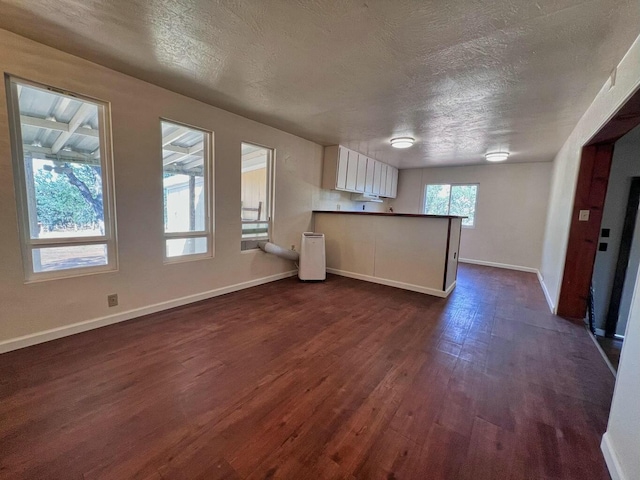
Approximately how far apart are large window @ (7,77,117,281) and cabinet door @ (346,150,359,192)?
3.84 m

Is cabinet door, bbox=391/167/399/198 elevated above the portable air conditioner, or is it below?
above

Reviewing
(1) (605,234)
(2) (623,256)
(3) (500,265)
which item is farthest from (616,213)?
(3) (500,265)

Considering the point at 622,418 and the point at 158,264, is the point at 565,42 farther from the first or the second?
the point at 158,264

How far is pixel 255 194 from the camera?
4.12m

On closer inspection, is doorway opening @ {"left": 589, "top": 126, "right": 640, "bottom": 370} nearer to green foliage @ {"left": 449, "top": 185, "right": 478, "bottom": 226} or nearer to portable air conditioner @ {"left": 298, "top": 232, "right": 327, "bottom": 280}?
green foliage @ {"left": 449, "top": 185, "right": 478, "bottom": 226}

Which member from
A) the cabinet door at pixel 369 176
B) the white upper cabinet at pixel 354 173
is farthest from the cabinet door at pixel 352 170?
the cabinet door at pixel 369 176

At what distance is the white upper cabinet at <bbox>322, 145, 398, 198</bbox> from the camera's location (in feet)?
16.5

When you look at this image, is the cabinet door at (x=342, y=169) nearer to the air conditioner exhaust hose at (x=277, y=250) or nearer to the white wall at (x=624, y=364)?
the air conditioner exhaust hose at (x=277, y=250)

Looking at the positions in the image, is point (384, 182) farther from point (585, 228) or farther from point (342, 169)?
point (585, 228)

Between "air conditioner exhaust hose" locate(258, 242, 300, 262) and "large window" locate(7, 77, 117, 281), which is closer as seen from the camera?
"large window" locate(7, 77, 117, 281)

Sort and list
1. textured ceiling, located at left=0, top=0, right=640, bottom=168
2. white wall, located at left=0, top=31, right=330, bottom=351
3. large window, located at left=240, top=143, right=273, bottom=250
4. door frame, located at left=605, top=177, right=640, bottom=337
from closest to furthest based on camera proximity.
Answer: textured ceiling, located at left=0, top=0, right=640, bottom=168
white wall, located at left=0, top=31, right=330, bottom=351
door frame, located at left=605, top=177, right=640, bottom=337
large window, located at left=240, top=143, right=273, bottom=250

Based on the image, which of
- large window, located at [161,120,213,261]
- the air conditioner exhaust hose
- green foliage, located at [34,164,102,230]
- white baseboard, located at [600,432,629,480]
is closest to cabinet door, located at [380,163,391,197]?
the air conditioner exhaust hose

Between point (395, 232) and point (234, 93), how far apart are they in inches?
115

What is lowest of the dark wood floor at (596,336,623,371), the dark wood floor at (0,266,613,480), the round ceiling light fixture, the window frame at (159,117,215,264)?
the dark wood floor at (596,336,623,371)
